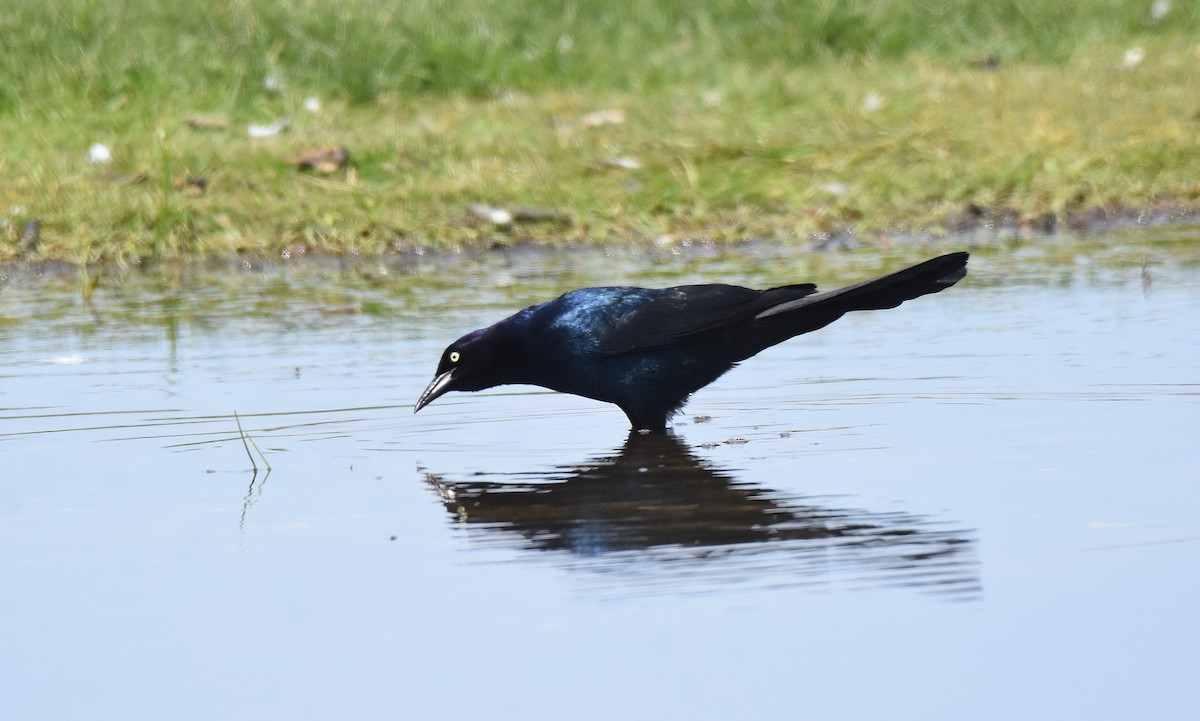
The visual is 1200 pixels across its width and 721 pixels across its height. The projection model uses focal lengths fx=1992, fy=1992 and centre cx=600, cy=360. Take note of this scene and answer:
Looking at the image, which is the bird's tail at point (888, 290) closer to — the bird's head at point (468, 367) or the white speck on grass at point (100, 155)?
the bird's head at point (468, 367)

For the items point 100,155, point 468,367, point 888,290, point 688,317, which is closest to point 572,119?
point 100,155

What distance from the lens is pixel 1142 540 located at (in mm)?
3799

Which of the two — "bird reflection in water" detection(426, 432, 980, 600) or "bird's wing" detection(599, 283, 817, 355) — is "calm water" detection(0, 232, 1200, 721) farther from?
"bird's wing" detection(599, 283, 817, 355)

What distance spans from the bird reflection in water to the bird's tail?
0.79 meters

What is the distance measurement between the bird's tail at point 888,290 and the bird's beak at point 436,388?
0.90m

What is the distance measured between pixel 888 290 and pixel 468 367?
122 cm

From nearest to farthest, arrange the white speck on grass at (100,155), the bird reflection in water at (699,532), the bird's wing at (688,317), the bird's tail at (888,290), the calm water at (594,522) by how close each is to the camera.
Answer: the calm water at (594,522), the bird reflection in water at (699,532), the bird's tail at (888,290), the bird's wing at (688,317), the white speck on grass at (100,155)

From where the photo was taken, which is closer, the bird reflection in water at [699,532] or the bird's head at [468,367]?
the bird reflection in water at [699,532]

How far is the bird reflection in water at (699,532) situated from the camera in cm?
359

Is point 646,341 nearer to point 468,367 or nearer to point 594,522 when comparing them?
point 468,367

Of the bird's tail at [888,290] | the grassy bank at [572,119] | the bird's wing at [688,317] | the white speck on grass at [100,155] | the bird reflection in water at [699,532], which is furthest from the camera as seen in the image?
the white speck on grass at [100,155]

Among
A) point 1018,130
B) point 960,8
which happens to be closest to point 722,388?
point 1018,130

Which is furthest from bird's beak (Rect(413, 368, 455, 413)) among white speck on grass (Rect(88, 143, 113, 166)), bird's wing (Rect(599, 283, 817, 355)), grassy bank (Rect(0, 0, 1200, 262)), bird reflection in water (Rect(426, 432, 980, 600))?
white speck on grass (Rect(88, 143, 113, 166))

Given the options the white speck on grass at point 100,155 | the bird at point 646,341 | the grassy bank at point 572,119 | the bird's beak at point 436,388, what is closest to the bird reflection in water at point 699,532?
the bird at point 646,341
